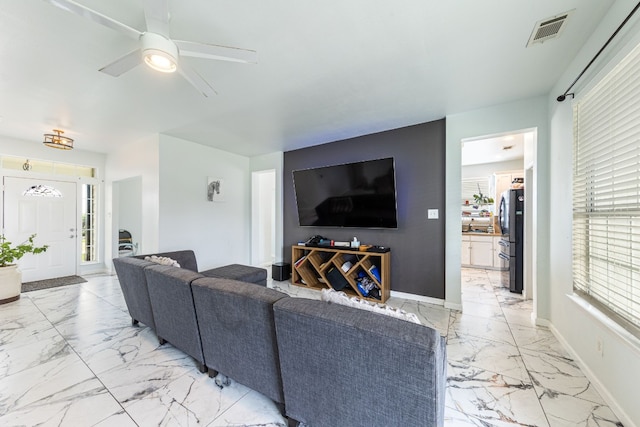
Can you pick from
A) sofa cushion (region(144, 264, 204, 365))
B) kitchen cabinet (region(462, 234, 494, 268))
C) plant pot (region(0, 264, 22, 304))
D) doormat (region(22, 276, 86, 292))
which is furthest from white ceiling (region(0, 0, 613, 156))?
kitchen cabinet (region(462, 234, 494, 268))

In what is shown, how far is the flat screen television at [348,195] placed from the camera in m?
3.43

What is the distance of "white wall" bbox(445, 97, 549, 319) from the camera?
2.58 meters

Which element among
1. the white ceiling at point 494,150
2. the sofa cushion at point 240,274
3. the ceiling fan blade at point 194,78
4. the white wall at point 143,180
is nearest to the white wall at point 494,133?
the white ceiling at point 494,150

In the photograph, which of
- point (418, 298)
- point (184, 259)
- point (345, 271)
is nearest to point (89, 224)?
point (184, 259)

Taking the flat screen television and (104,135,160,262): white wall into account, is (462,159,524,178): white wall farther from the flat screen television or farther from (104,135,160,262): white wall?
(104,135,160,262): white wall

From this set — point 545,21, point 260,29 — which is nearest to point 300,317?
point 260,29

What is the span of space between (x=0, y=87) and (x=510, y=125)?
5.28m

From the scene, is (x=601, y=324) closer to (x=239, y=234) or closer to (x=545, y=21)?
(x=545, y=21)

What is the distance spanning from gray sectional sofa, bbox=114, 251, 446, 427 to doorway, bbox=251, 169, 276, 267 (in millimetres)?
3422

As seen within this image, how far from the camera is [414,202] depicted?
3.45 m

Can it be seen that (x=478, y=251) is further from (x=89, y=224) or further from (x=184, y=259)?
(x=89, y=224)

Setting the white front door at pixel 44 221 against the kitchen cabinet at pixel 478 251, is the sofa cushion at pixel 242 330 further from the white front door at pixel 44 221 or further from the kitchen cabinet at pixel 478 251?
the kitchen cabinet at pixel 478 251

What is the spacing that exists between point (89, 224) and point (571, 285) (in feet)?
24.7

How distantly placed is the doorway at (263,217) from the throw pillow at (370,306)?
385cm
